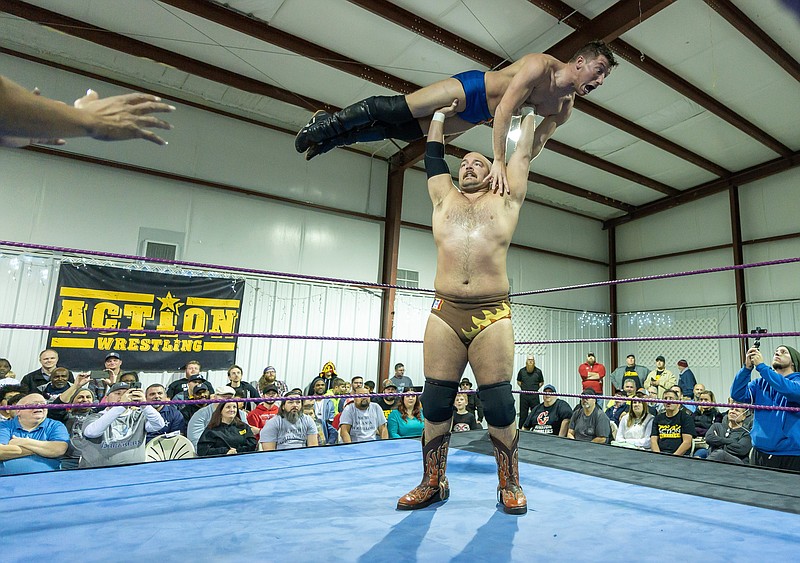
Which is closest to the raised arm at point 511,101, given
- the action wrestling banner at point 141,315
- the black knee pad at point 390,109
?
the black knee pad at point 390,109

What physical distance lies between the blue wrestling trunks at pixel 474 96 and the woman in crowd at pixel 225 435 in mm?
2560

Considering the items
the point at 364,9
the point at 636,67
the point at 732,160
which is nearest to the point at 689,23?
the point at 636,67

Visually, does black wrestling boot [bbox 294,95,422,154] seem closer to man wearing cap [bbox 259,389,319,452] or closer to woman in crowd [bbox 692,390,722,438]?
man wearing cap [bbox 259,389,319,452]

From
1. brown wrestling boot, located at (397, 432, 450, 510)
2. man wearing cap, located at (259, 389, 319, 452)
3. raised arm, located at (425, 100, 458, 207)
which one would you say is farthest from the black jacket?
raised arm, located at (425, 100, 458, 207)

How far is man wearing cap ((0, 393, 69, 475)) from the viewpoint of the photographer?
8.00ft

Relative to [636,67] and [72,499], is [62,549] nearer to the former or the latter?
A: [72,499]

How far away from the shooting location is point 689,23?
5.26 m

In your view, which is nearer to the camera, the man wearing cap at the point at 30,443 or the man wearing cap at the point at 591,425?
the man wearing cap at the point at 30,443

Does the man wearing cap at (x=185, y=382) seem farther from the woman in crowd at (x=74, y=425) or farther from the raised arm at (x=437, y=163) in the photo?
the raised arm at (x=437, y=163)

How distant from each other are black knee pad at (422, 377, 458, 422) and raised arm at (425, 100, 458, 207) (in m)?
0.75

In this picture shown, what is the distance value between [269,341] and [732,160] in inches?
321

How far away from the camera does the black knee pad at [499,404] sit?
73.9 inches

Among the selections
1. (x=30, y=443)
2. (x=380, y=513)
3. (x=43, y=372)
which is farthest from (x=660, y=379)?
(x=43, y=372)

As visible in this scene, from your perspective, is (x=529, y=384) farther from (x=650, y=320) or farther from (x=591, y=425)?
(x=650, y=320)
